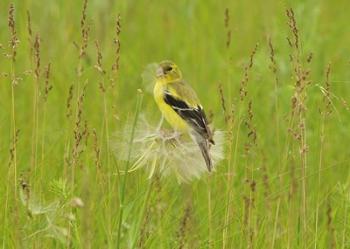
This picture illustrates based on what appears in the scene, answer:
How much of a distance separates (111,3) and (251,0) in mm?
1799

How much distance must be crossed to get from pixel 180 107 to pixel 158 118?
125 millimetres

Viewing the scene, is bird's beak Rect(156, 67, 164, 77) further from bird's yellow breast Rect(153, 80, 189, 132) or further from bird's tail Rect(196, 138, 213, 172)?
bird's tail Rect(196, 138, 213, 172)

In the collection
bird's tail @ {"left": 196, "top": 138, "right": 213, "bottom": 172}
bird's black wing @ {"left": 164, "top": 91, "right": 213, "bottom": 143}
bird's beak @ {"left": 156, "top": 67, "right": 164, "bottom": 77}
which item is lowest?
bird's tail @ {"left": 196, "top": 138, "right": 213, "bottom": 172}

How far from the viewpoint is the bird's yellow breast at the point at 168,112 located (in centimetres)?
436

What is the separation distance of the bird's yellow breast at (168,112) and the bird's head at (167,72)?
1.6 inches

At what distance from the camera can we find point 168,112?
15.1 ft

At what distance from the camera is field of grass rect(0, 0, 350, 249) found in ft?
11.5

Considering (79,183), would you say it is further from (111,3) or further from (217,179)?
(111,3)

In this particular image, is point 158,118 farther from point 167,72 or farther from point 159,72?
point 167,72

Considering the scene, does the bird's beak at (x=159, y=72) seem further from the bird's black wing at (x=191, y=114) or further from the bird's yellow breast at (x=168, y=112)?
the bird's black wing at (x=191, y=114)

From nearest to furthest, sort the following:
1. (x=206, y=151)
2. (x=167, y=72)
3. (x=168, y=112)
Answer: (x=206, y=151) < (x=168, y=112) < (x=167, y=72)

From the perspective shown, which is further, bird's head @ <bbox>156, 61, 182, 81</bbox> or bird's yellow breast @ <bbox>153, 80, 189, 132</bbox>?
bird's head @ <bbox>156, 61, 182, 81</bbox>

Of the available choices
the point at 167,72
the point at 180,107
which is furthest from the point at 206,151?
the point at 167,72

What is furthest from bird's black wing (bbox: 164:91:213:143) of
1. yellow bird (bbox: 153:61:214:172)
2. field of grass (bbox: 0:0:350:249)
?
field of grass (bbox: 0:0:350:249)
